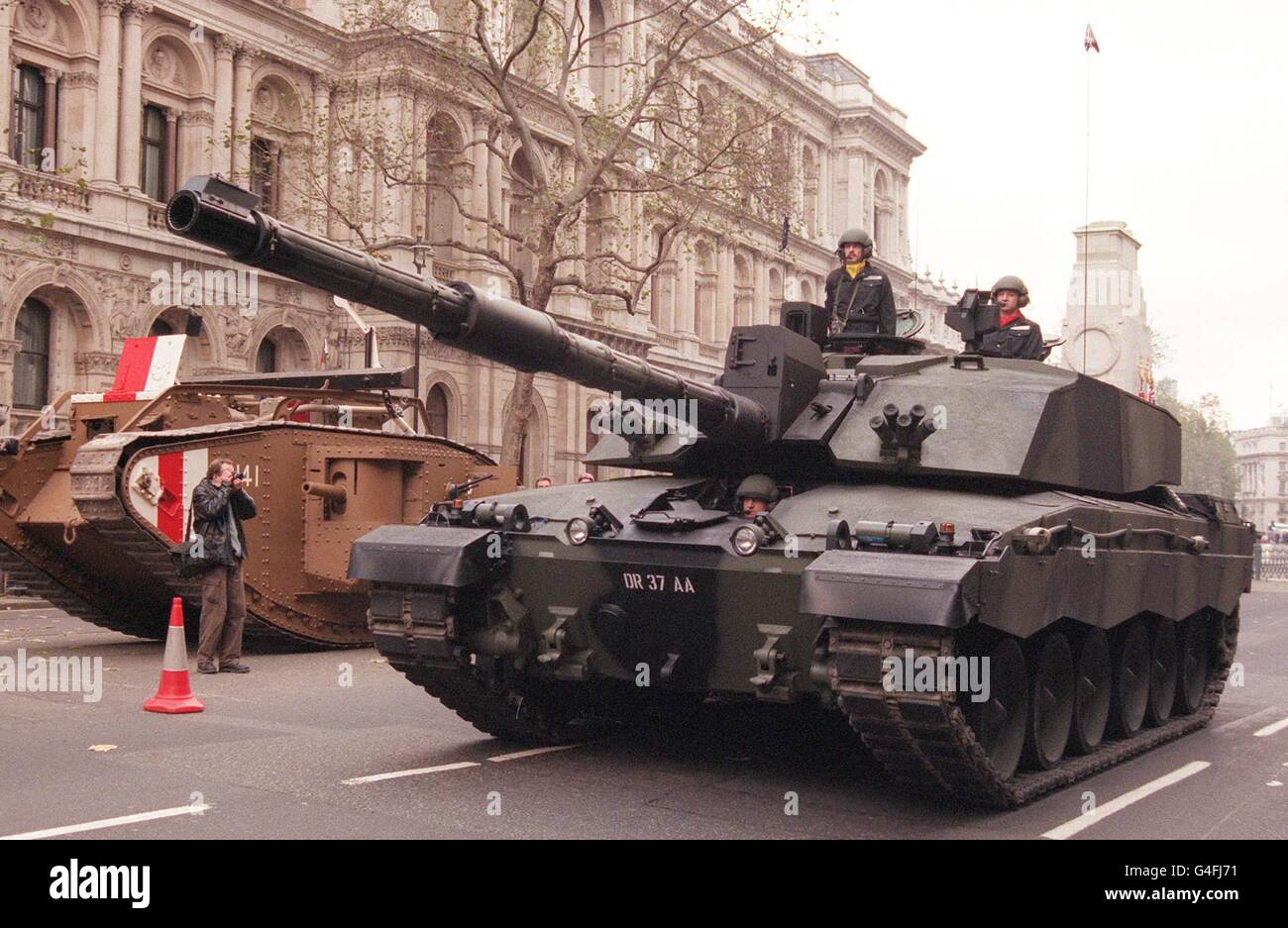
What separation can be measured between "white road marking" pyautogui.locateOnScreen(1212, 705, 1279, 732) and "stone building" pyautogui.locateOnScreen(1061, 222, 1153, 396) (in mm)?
31176

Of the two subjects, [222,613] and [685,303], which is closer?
[222,613]

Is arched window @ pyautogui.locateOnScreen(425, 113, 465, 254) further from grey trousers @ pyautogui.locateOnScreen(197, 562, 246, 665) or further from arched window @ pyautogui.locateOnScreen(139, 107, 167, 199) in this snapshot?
grey trousers @ pyautogui.locateOnScreen(197, 562, 246, 665)

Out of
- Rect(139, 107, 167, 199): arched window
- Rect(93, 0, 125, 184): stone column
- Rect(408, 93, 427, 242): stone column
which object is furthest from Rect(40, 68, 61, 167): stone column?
Rect(408, 93, 427, 242): stone column

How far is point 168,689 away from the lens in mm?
10094

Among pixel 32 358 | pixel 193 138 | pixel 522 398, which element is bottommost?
pixel 522 398

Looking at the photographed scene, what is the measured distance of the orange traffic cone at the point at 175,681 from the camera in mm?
9992

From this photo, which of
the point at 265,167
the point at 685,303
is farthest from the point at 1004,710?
the point at 685,303

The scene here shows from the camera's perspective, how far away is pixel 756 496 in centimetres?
837

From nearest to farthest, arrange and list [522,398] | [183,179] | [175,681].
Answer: [175,681] → [522,398] → [183,179]

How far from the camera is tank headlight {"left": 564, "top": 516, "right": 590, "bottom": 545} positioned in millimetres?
8008

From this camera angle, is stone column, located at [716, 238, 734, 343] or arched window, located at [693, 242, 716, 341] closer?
arched window, located at [693, 242, 716, 341]

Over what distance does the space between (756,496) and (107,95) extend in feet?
79.1

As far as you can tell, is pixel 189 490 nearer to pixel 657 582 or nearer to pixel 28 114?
pixel 657 582
